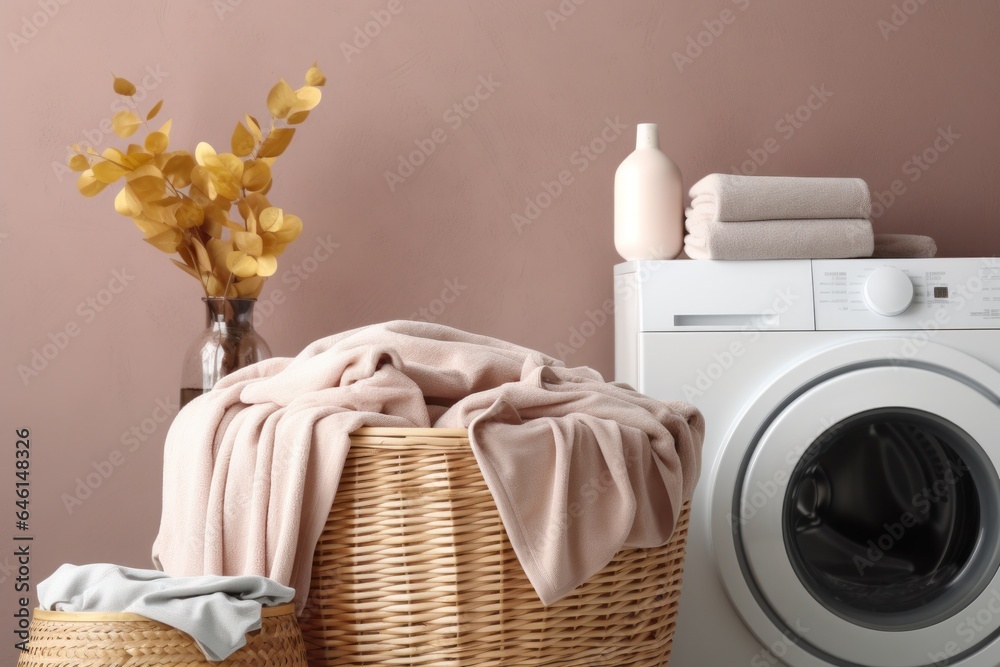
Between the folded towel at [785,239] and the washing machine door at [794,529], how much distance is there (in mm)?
168

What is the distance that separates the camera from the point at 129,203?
1.48 meters

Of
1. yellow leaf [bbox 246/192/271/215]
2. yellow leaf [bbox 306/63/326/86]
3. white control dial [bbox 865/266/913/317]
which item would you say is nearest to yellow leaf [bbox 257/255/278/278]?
yellow leaf [bbox 246/192/271/215]

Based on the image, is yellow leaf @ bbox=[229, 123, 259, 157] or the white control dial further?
yellow leaf @ bbox=[229, 123, 259, 157]

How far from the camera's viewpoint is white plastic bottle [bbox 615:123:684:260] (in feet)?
5.17

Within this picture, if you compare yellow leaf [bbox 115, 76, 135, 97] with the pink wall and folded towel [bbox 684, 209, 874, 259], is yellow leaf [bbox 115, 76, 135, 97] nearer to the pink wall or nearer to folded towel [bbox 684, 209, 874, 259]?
the pink wall

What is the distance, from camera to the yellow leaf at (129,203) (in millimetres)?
1470

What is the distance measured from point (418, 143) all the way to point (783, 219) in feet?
2.44

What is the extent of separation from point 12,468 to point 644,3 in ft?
5.07

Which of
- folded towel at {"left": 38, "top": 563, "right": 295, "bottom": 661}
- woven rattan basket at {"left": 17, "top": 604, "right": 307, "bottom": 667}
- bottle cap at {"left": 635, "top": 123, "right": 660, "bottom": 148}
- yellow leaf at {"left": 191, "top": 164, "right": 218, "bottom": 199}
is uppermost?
bottle cap at {"left": 635, "top": 123, "right": 660, "bottom": 148}

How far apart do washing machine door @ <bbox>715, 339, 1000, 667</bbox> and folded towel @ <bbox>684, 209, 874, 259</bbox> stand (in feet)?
0.55

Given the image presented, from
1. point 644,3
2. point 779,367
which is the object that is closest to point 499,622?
point 779,367

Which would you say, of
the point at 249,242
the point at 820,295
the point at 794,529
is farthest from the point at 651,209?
the point at 249,242

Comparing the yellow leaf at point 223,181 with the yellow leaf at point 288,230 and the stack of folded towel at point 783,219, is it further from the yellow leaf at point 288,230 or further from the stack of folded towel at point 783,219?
the stack of folded towel at point 783,219

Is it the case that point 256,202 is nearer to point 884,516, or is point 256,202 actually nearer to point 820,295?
point 820,295
